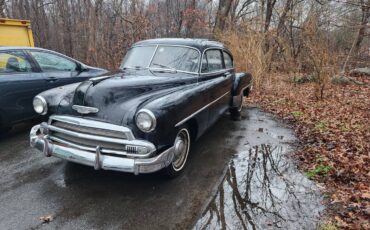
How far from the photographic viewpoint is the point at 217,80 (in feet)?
17.7

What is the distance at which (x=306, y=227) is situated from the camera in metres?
3.04

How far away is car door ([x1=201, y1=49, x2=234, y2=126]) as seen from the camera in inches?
200

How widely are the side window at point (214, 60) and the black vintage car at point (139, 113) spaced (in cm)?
18

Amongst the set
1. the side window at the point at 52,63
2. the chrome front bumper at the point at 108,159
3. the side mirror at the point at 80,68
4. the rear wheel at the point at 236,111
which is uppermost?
the side window at the point at 52,63

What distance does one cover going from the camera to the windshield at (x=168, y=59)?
16.0 feet

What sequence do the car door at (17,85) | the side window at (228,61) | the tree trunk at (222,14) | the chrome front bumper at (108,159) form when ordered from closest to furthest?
the chrome front bumper at (108,159) < the car door at (17,85) < the side window at (228,61) < the tree trunk at (222,14)

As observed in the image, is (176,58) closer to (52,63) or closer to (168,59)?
(168,59)

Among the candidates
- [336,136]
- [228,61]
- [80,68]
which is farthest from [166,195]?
[80,68]

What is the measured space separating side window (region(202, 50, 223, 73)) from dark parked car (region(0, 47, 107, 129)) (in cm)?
306

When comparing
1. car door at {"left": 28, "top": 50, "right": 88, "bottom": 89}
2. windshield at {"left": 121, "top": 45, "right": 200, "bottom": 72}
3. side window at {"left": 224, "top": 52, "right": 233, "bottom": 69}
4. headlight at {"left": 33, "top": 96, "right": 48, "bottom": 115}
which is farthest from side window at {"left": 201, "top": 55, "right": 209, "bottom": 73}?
car door at {"left": 28, "top": 50, "right": 88, "bottom": 89}

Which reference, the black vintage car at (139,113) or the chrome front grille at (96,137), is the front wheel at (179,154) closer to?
the black vintage car at (139,113)

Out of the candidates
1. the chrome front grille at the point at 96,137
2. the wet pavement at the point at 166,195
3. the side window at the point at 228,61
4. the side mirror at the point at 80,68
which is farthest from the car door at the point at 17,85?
the side window at the point at 228,61

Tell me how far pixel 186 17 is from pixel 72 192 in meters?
14.8

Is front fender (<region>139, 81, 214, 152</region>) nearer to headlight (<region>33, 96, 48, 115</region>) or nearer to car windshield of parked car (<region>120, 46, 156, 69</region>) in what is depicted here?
car windshield of parked car (<region>120, 46, 156, 69</region>)
